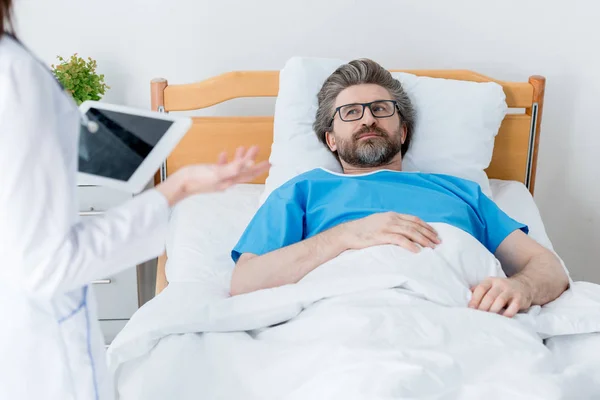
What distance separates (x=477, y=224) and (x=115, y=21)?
131 centimetres

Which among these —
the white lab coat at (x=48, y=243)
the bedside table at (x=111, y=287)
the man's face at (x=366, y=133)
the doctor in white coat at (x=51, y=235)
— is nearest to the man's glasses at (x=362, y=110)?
the man's face at (x=366, y=133)

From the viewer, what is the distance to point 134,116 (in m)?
1.08

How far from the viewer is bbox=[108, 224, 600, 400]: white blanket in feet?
4.00

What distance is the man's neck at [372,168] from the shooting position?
1920 millimetres

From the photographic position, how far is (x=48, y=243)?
0.86 m

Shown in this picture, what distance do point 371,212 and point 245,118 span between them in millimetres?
697

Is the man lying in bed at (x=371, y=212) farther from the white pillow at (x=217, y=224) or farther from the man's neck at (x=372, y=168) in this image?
the white pillow at (x=217, y=224)

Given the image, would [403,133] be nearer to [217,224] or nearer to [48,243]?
[217,224]

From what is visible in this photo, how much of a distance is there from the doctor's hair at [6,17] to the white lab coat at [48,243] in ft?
0.07

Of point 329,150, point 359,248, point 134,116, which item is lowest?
point 359,248

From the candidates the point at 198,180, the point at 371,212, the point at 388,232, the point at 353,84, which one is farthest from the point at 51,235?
the point at 353,84

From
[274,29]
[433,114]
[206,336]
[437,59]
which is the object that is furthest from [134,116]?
[437,59]

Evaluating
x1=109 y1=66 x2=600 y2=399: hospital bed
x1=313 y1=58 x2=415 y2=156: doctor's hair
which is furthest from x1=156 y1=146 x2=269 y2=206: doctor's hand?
x1=313 y1=58 x2=415 y2=156: doctor's hair

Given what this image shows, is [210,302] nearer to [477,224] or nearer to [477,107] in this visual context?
[477,224]
